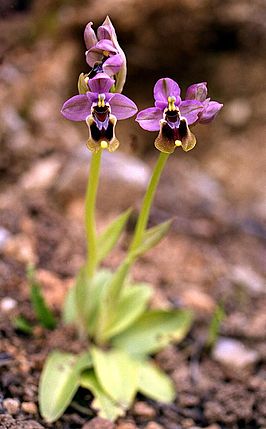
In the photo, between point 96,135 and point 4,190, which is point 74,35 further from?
point 96,135

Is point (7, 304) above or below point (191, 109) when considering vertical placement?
below

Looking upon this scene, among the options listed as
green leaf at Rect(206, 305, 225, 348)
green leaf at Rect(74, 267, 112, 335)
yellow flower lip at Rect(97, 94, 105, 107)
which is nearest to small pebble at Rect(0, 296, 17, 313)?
green leaf at Rect(74, 267, 112, 335)

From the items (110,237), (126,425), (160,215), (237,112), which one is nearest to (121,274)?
(110,237)

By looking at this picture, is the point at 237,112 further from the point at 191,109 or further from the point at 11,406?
the point at 11,406

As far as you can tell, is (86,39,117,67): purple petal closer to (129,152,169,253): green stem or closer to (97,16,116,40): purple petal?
(97,16,116,40): purple petal

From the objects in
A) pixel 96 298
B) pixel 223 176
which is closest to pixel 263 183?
pixel 223 176

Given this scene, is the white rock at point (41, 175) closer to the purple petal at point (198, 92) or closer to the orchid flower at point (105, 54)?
the orchid flower at point (105, 54)
